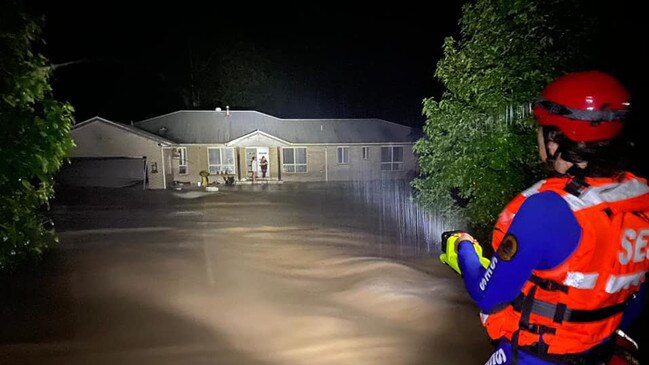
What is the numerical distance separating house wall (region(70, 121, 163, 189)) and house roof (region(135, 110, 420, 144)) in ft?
8.02

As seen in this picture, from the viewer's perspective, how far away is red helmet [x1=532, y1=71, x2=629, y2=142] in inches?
67.9

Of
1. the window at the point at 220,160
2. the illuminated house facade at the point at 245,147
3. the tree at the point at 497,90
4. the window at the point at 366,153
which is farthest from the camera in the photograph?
the window at the point at 366,153

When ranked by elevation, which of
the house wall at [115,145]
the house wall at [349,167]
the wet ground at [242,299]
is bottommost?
the wet ground at [242,299]

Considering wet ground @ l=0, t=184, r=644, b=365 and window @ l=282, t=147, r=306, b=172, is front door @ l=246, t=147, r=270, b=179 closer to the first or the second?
window @ l=282, t=147, r=306, b=172

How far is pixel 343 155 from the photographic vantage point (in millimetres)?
29594

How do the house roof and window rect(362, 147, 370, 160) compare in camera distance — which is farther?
window rect(362, 147, 370, 160)

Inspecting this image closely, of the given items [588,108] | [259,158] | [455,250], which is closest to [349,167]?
[259,158]

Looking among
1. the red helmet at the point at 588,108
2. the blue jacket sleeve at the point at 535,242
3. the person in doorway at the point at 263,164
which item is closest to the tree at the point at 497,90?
the red helmet at the point at 588,108

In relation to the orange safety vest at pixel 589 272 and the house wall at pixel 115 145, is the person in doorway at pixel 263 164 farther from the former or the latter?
the orange safety vest at pixel 589 272

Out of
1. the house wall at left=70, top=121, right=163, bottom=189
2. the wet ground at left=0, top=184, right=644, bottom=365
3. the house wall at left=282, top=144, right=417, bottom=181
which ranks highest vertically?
the house wall at left=70, top=121, right=163, bottom=189

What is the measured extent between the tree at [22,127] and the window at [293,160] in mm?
20095

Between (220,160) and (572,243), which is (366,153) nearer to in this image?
(220,160)

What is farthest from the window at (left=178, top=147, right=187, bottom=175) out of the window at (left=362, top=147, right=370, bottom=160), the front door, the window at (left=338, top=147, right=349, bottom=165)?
the window at (left=362, top=147, right=370, bottom=160)

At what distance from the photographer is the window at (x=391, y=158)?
99.7 feet
